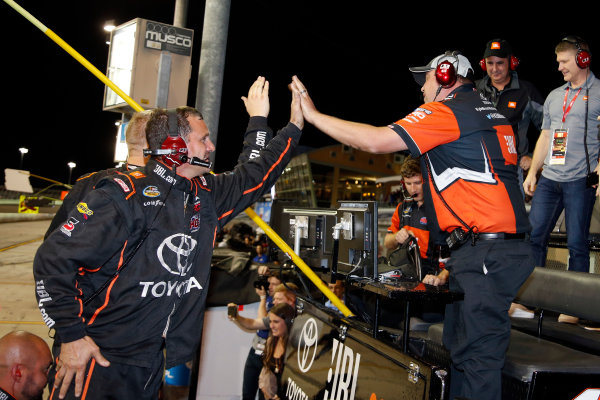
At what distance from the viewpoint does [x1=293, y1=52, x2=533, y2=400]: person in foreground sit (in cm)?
235

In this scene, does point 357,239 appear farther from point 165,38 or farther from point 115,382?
point 165,38

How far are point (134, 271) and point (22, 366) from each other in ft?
4.59

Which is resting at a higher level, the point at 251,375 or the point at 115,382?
the point at 115,382

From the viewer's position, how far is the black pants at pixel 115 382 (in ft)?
7.04

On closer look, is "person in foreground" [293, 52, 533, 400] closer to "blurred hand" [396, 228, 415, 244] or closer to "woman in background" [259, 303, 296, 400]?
"blurred hand" [396, 228, 415, 244]

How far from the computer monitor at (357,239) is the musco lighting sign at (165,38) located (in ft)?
8.41

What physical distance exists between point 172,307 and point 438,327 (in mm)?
1975

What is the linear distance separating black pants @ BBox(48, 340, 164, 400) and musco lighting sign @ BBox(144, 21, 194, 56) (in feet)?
10.7

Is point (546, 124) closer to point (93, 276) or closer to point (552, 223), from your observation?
point (552, 223)

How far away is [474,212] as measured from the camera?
2426 mm

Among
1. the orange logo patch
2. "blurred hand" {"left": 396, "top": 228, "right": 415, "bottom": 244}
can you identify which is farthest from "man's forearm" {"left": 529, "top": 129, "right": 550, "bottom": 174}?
the orange logo patch

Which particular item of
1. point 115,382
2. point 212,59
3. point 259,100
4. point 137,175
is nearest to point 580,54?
point 259,100

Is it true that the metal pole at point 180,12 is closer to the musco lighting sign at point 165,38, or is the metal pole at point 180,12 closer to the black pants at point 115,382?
the musco lighting sign at point 165,38

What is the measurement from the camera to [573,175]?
12.5 ft
